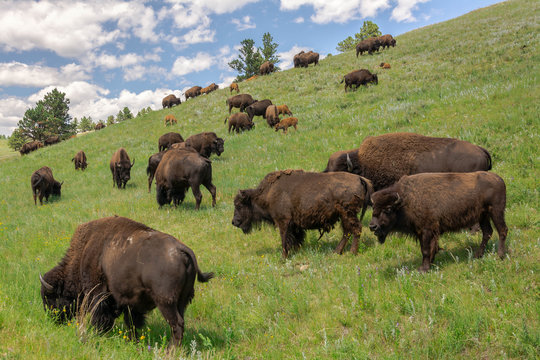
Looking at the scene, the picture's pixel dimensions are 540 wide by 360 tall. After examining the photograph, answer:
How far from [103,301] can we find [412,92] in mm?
18147

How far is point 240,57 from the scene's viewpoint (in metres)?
70.7

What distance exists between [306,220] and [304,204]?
325mm

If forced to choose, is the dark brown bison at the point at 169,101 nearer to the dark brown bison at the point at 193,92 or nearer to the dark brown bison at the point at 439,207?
the dark brown bison at the point at 193,92

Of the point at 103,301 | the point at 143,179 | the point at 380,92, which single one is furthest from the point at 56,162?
the point at 103,301

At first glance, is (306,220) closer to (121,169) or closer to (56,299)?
(56,299)

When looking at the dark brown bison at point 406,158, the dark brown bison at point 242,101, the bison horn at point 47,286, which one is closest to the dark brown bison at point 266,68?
the dark brown bison at point 242,101

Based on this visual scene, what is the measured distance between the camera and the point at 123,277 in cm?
404

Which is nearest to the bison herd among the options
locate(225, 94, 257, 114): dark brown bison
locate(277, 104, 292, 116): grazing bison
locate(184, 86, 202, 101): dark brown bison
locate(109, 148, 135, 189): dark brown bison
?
locate(109, 148, 135, 189): dark brown bison

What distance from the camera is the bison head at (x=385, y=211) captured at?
17.3 feet

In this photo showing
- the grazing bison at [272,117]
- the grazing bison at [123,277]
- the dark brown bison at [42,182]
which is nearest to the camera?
the grazing bison at [123,277]

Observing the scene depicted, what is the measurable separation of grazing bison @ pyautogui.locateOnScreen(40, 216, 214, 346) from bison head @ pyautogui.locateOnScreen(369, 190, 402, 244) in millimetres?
2802

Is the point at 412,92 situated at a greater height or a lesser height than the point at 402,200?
greater

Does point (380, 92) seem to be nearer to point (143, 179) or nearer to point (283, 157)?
point (283, 157)

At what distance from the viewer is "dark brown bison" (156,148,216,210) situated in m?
10.9
